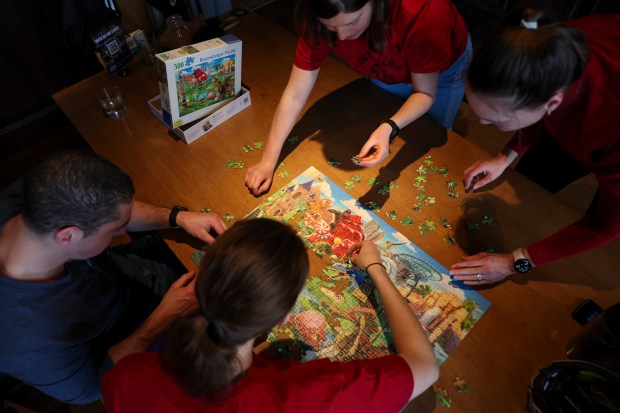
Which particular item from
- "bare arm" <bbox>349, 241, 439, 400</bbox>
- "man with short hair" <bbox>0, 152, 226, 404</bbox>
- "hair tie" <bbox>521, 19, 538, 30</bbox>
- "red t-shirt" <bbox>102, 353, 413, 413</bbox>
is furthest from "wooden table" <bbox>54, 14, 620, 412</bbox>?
"hair tie" <bbox>521, 19, 538, 30</bbox>

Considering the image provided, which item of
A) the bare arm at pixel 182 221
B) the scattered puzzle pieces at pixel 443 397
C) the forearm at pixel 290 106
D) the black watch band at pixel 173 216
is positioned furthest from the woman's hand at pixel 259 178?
the scattered puzzle pieces at pixel 443 397

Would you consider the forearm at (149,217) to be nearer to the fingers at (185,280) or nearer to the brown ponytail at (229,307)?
the fingers at (185,280)

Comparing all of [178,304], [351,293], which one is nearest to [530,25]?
[351,293]

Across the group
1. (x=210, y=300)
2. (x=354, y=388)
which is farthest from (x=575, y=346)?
(x=210, y=300)

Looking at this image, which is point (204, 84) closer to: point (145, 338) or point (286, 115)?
point (286, 115)

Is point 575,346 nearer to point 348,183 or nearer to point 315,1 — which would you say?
point 348,183

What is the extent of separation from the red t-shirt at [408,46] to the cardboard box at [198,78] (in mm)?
358

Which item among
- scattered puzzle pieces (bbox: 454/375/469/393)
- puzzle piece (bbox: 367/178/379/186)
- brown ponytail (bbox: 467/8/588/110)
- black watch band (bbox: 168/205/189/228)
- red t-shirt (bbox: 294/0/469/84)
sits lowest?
scattered puzzle pieces (bbox: 454/375/469/393)

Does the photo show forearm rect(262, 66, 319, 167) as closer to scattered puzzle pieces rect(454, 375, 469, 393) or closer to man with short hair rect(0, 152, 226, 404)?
man with short hair rect(0, 152, 226, 404)

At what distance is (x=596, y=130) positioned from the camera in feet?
3.89

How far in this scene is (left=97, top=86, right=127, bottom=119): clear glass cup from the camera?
1.98 meters

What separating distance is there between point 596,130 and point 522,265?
20.5 inches

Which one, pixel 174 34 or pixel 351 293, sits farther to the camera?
pixel 174 34

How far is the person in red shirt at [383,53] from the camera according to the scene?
1.42m
